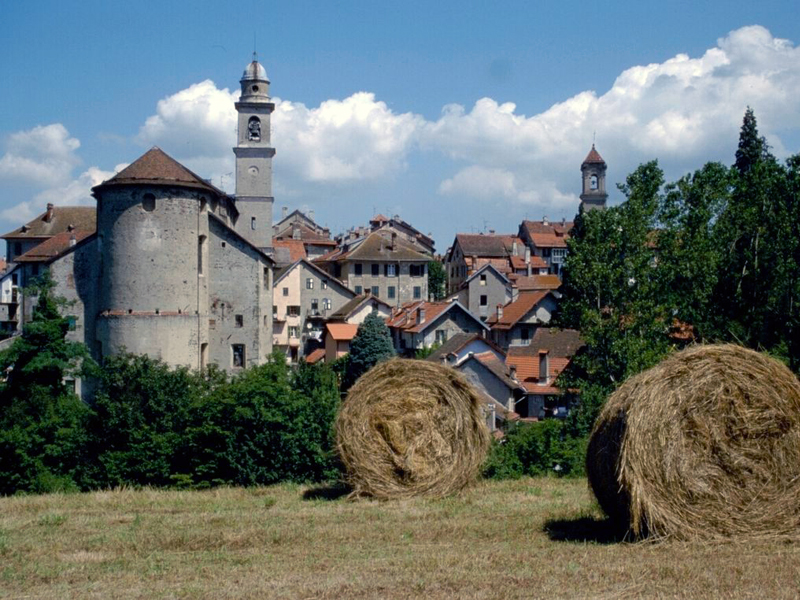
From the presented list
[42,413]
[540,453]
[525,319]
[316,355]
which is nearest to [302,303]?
[316,355]

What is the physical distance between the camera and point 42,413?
29.4 meters

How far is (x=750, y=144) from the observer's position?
1976 inches

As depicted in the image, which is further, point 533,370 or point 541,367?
point 533,370

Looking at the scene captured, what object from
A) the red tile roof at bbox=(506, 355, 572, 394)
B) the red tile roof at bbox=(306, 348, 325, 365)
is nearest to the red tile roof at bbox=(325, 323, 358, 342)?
the red tile roof at bbox=(306, 348, 325, 365)

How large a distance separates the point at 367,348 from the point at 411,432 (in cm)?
3897

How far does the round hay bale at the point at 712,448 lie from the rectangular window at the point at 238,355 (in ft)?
116

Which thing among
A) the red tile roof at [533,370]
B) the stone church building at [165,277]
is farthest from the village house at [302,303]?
the red tile roof at [533,370]

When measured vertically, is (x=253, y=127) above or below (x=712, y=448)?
above

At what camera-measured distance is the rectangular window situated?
45.1 meters

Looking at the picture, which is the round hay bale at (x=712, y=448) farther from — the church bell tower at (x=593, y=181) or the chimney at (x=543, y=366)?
the church bell tower at (x=593, y=181)

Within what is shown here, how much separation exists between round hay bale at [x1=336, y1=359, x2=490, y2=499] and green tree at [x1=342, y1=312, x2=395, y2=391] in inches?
1491

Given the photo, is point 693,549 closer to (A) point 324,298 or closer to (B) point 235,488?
(B) point 235,488

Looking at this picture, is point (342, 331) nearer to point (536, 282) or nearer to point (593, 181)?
point (536, 282)

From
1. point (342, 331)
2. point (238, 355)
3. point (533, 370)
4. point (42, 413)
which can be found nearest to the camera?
point (42, 413)
